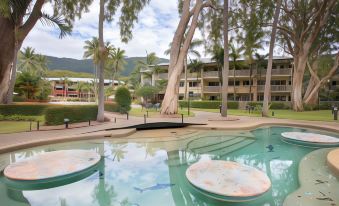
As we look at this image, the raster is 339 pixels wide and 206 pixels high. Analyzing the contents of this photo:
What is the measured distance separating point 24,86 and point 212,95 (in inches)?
1173

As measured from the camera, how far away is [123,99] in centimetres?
2145

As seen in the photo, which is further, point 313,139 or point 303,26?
point 303,26

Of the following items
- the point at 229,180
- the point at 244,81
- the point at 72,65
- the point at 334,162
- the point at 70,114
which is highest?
the point at 72,65

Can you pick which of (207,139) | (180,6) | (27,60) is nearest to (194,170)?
(207,139)

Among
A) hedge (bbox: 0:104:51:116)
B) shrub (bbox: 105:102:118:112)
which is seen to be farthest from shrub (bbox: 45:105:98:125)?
shrub (bbox: 105:102:118:112)

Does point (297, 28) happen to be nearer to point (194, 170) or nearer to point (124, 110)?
point (124, 110)

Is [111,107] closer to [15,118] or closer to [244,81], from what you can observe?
[15,118]

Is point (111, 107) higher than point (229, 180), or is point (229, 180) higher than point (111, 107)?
point (111, 107)

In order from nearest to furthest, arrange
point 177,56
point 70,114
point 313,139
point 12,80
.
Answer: point 313,139, point 70,114, point 12,80, point 177,56

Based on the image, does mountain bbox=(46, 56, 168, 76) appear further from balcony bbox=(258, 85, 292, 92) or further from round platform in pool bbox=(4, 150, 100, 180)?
round platform in pool bbox=(4, 150, 100, 180)

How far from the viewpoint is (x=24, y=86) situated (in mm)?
27125

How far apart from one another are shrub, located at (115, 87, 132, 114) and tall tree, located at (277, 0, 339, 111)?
1722 cm

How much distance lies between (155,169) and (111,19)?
42.4 feet

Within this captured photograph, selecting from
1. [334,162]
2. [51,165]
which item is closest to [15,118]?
[51,165]
